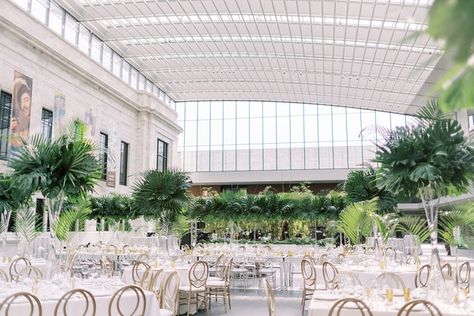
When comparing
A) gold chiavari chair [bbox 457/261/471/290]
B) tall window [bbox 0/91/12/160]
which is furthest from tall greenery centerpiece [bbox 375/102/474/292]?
tall window [bbox 0/91/12/160]

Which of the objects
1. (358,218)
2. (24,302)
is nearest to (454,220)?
(358,218)

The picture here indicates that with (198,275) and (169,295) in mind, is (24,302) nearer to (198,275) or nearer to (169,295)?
(169,295)

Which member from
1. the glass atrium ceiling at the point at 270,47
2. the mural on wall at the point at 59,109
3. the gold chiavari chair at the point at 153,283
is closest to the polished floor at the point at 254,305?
the gold chiavari chair at the point at 153,283

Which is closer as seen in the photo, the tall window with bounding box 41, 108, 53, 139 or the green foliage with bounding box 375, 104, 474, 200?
the green foliage with bounding box 375, 104, 474, 200

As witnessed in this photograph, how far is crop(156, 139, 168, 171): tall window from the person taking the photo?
3036 cm

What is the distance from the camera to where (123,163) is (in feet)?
86.4

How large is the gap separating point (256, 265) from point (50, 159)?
25.6 ft

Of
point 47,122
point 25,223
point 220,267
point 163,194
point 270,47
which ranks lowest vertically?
point 220,267

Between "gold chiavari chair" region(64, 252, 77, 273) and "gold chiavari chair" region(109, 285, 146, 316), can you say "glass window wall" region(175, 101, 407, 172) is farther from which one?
"gold chiavari chair" region(109, 285, 146, 316)

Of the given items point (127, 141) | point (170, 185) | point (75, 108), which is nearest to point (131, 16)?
point (75, 108)

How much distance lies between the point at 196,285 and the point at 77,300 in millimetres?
3714

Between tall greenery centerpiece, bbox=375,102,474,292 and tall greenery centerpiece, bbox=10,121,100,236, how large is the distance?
4.69 metres

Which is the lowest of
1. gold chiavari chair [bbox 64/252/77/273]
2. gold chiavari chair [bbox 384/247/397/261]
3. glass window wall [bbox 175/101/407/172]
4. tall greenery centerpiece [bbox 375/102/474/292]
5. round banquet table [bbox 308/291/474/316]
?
round banquet table [bbox 308/291/474/316]

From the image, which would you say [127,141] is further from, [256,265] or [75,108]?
[256,265]
